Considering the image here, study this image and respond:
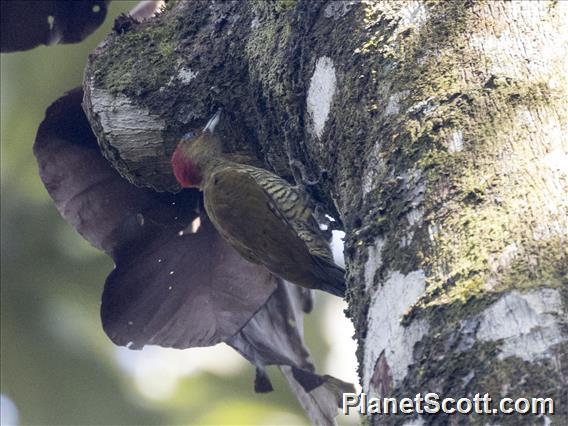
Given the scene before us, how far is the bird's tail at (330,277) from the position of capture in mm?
3705

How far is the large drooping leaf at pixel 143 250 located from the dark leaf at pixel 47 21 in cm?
82

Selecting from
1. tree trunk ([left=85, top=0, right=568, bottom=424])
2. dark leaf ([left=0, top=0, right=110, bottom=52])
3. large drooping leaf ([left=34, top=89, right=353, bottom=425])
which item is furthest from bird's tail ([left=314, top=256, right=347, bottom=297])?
dark leaf ([left=0, top=0, right=110, bottom=52])

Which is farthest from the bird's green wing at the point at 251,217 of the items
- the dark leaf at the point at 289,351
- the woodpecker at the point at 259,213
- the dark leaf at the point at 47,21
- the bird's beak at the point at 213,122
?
the dark leaf at the point at 47,21

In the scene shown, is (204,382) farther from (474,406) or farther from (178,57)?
(474,406)

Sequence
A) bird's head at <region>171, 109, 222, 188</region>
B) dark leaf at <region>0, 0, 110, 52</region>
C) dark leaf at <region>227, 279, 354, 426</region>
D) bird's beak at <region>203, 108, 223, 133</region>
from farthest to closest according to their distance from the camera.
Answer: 1. dark leaf at <region>0, 0, 110, 52</region>
2. dark leaf at <region>227, 279, 354, 426</region>
3. bird's head at <region>171, 109, 222, 188</region>
4. bird's beak at <region>203, 108, 223, 133</region>

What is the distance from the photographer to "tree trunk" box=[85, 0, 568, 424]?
1604 millimetres

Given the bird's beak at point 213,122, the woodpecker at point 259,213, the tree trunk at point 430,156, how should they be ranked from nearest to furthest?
the tree trunk at point 430,156 < the bird's beak at point 213,122 < the woodpecker at point 259,213

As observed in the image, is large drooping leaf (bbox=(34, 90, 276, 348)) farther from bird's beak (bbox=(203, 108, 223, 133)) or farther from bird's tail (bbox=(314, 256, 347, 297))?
bird's beak (bbox=(203, 108, 223, 133))

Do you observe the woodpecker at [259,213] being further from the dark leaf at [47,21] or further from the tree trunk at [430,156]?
the dark leaf at [47,21]

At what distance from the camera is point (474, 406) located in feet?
4.95

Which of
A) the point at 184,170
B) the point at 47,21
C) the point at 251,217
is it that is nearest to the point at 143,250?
the point at 184,170

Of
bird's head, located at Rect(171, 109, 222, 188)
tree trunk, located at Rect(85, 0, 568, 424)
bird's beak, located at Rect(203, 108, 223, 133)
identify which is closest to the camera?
tree trunk, located at Rect(85, 0, 568, 424)

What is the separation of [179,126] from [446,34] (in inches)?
54.8

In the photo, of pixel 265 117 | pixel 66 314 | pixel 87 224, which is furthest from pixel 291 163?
pixel 66 314
